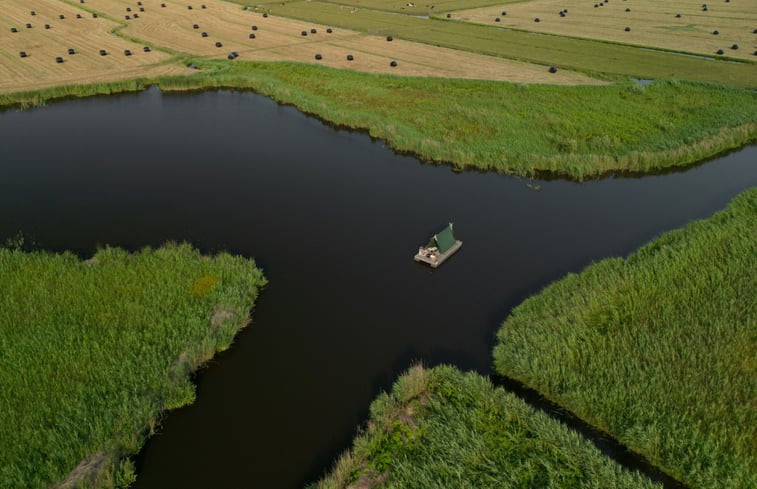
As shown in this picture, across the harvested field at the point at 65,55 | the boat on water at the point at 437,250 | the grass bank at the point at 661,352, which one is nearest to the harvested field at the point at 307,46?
the harvested field at the point at 65,55

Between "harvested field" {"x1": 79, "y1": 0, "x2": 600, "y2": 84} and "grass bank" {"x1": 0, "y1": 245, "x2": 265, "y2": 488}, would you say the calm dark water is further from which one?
"harvested field" {"x1": 79, "y1": 0, "x2": 600, "y2": 84}

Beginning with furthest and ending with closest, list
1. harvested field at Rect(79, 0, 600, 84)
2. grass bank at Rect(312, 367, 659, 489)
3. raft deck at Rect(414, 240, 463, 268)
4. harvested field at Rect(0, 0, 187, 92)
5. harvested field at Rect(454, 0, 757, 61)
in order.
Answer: harvested field at Rect(454, 0, 757, 61) < harvested field at Rect(79, 0, 600, 84) < harvested field at Rect(0, 0, 187, 92) < raft deck at Rect(414, 240, 463, 268) < grass bank at Rect(312, 367, 659, 489)

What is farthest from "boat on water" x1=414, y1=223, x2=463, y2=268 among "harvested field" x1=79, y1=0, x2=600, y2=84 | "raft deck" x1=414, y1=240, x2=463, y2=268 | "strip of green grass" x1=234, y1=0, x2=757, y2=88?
"strip of green grass" x1=234, y1=0, x2=757, y2=88

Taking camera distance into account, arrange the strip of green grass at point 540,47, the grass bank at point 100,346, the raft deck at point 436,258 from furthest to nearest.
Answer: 1. the strip of green grass at point 540,47
2. the raft deck at point 436,258
3. the grass bank at point 100,346

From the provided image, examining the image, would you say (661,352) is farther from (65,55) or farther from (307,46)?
(65,55)

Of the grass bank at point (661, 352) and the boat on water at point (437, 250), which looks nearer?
the grass bank at point (661, 352)

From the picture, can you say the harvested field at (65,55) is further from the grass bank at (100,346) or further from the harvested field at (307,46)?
the grass bank at (100,346)
